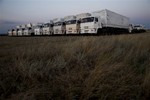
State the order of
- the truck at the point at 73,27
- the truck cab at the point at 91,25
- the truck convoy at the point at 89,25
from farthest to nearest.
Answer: the truck at the point at 73,27 < the truck convoy at the point at 89,25 < the truck cab at the point at 91,25

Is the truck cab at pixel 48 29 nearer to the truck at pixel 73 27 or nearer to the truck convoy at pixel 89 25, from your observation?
the truck convoy at pixel 89 25

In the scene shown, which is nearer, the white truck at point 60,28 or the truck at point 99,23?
the truck at point 99,23

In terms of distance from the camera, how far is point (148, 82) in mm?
2217

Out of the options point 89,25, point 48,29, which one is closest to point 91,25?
point 89,25

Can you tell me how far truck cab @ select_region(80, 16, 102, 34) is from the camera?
46.1 feet

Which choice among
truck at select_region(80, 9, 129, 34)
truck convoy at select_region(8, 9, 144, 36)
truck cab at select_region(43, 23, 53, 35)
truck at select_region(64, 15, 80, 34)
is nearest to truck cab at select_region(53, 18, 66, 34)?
truck convoy at select_region(8, 9, 144, 36)

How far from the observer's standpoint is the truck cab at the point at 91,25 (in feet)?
46.1

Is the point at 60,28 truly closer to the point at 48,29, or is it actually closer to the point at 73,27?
the point at 73,27

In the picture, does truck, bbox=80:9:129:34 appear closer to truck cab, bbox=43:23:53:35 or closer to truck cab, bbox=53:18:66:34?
truck cab, bbox=53:18:66:34

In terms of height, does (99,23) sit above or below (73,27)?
above

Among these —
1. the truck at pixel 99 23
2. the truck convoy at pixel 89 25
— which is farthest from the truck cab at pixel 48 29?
the truck at pixel 99 23

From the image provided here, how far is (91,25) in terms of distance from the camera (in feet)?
46.7

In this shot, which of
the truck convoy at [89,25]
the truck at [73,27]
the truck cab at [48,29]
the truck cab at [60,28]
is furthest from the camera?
the truck cab at [48,29]

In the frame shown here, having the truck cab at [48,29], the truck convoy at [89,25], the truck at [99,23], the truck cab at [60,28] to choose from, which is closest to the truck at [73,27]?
the truck convoy at [89,25]
